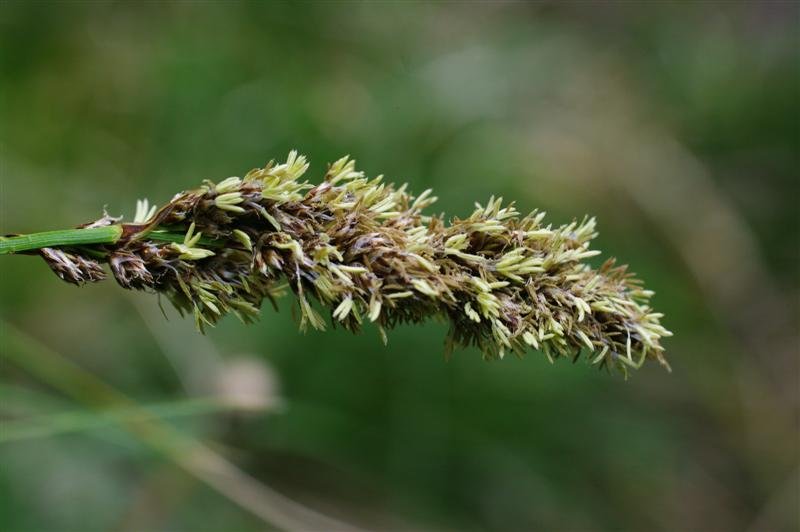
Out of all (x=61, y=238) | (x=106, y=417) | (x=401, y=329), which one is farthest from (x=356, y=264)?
(x=401, y=329)

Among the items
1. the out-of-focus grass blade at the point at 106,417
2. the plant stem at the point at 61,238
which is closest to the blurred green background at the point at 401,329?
the out-of-focus grass blade at the point at 106,417

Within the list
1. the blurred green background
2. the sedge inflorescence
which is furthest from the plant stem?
the blurred green background

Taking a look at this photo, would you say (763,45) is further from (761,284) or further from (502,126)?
(502,126)

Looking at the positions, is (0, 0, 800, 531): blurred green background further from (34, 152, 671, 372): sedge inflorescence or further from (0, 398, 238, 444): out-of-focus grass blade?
(34, 152, 671, 372): sedge inflorescence

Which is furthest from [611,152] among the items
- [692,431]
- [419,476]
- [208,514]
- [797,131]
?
[208,514]

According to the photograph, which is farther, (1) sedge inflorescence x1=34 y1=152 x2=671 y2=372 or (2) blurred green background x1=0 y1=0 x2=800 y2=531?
(2) blurred green background x1=0 y1=0 x2=800 y2=531

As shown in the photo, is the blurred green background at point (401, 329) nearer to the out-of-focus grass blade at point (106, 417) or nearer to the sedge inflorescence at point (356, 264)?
the out-of-focus grass blade at point (106, 417)

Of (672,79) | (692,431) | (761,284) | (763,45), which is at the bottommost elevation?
(692,431)
